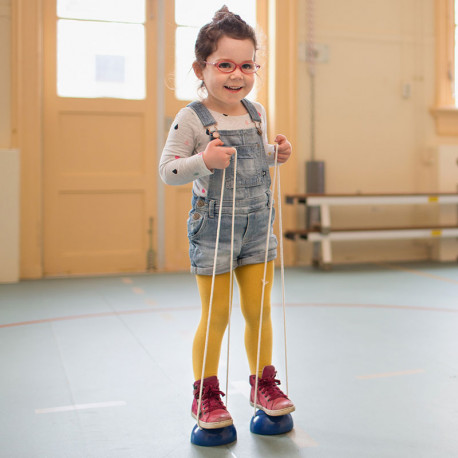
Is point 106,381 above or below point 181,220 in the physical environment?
below

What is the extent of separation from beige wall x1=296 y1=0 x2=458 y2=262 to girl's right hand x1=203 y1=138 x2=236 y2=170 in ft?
10.8

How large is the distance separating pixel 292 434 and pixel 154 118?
319 centimetres

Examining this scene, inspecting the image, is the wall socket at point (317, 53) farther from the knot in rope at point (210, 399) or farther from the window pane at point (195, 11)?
the knot in rope at point (210, 399)

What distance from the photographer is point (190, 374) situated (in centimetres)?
Result: 199

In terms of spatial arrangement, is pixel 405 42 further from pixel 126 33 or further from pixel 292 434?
pixel 292 434

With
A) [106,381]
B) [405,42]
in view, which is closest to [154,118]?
[405,42]

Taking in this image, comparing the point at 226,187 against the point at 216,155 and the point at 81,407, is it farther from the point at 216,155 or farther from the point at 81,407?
the point at 81,407

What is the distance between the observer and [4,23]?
3.90 metres

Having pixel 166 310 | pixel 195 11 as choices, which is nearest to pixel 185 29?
pixel 195 11

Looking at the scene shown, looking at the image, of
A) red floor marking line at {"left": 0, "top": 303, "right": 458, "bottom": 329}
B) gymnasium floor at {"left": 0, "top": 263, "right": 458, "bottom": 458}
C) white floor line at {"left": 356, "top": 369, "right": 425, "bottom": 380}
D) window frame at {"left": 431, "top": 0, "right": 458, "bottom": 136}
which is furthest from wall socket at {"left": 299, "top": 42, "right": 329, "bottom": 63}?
white floor line at {"left": 356, "top": 369, "right": 425, "bottom": 380}

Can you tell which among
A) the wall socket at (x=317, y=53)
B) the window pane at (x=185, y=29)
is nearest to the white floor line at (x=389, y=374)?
the window pane at (x=185, y=29)

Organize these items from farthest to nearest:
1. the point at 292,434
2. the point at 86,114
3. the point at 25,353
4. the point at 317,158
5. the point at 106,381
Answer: the point at 317,158, the point at 86,114, the point at 25,353, the point at 106,381, the point at 292,434

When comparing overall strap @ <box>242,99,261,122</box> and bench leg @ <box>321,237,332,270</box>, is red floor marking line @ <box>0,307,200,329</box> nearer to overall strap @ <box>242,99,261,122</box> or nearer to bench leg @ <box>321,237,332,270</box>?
bench leg @ <box>321,237,332,270</box>

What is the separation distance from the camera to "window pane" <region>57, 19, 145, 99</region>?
414 cm
